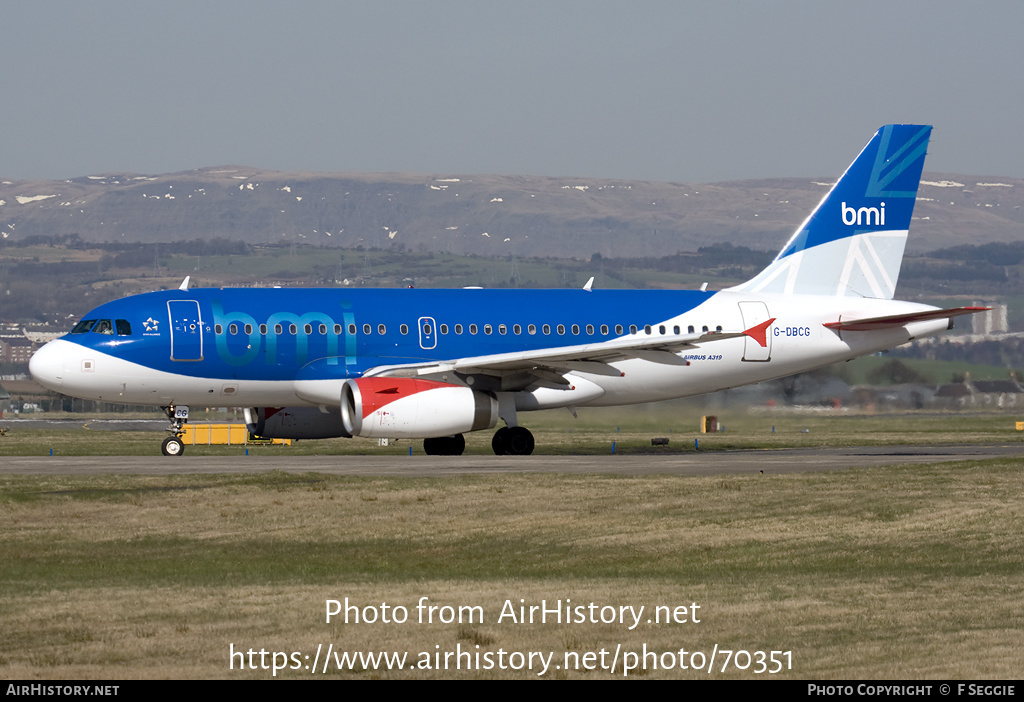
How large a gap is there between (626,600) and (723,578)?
2.53 metres

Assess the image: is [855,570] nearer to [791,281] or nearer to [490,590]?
[490,590]

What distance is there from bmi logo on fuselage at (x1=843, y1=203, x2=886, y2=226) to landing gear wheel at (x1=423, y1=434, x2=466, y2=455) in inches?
499

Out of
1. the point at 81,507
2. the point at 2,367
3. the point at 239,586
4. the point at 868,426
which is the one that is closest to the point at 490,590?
the point at 239,586

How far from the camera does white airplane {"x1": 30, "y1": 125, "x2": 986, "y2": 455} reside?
33375 mm

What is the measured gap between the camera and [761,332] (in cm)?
3684

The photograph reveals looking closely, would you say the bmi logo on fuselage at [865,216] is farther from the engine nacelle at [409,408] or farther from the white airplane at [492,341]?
the engine nacelle at [409,408]

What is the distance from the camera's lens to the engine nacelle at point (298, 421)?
1427 inches

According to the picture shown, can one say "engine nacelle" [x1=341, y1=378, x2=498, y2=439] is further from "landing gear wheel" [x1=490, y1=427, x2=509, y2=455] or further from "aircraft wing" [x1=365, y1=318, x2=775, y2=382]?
"landing gear wheel" [x1=490, y1=427, x2=509, y2=455]

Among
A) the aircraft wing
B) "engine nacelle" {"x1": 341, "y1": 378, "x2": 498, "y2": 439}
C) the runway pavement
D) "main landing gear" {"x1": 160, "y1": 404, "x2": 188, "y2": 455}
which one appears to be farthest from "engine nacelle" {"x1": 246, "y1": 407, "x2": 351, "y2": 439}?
"engine nacelle" {"x1": 341, "y1": 378, "x2": 498, "y2": 439}

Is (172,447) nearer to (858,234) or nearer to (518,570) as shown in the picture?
(518,570)

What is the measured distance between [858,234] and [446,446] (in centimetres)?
1317

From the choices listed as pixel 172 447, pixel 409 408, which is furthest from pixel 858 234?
pixel 172 447

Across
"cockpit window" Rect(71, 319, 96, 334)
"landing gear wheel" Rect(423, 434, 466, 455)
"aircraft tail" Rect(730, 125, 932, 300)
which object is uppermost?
"aircraft tail" Rect(730, 125, 932, 300)

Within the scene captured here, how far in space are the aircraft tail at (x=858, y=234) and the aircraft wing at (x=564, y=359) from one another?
659cm
